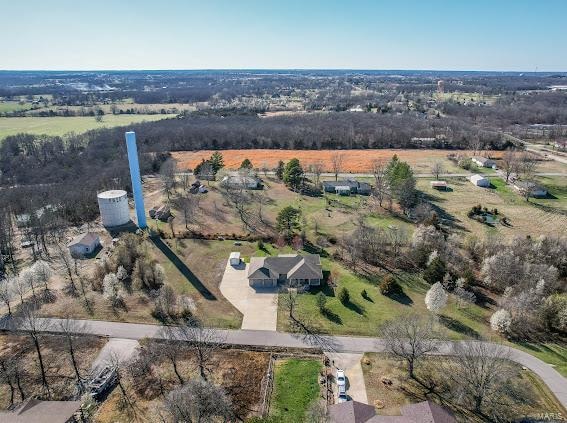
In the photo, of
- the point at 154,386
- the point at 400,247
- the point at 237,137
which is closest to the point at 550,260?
the point at 400,247

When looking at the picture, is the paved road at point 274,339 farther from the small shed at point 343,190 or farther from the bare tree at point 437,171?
the bare tree at point 437,171

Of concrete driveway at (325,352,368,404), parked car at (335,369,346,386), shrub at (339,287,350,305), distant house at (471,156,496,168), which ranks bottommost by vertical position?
concrete driveway at (325,352,368,404)

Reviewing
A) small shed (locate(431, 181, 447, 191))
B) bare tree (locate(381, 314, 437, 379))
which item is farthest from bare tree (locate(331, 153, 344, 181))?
bare tree (locate(381, 314, 437, 379))

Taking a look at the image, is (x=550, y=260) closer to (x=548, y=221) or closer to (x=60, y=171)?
(x=548, y=221)

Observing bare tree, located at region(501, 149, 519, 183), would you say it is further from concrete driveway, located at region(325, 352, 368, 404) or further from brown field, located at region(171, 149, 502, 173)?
concrete driveway, located at region(325, 352, 368, 404)

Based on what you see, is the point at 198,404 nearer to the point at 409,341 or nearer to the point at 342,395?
the point at 342,395
